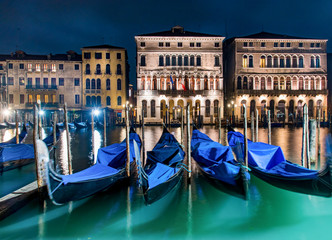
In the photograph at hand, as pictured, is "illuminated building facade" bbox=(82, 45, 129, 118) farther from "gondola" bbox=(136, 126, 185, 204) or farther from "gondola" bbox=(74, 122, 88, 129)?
"gondola" bbox=(136, 126, 185, 204)

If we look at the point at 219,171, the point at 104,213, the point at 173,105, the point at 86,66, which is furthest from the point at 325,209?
the point at 86,66

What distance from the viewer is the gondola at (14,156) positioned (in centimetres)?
769

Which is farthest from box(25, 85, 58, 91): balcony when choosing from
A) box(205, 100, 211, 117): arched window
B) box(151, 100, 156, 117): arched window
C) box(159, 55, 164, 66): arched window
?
box(205, 100, 211, 117): arched window

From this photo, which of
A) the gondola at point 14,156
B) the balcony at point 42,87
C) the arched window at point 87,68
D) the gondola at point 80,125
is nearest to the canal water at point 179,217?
the gondola at point 14,156

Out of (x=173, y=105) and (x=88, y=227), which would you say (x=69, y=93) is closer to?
(x=173, y=105)

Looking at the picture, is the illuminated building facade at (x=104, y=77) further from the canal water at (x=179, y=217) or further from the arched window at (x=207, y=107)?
the canal water at (x=179, y=217)

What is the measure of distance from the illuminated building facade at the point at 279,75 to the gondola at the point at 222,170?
2015 centimetres

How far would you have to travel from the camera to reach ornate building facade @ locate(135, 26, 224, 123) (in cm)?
2689

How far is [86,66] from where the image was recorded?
1099 inches

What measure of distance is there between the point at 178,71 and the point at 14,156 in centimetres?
2076

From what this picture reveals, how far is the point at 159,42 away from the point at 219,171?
22.9 m

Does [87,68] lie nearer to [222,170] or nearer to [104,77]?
[104,77]

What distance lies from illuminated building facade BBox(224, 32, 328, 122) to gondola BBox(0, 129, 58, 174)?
70.0ft

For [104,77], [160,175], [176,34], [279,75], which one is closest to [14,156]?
[160,175]
